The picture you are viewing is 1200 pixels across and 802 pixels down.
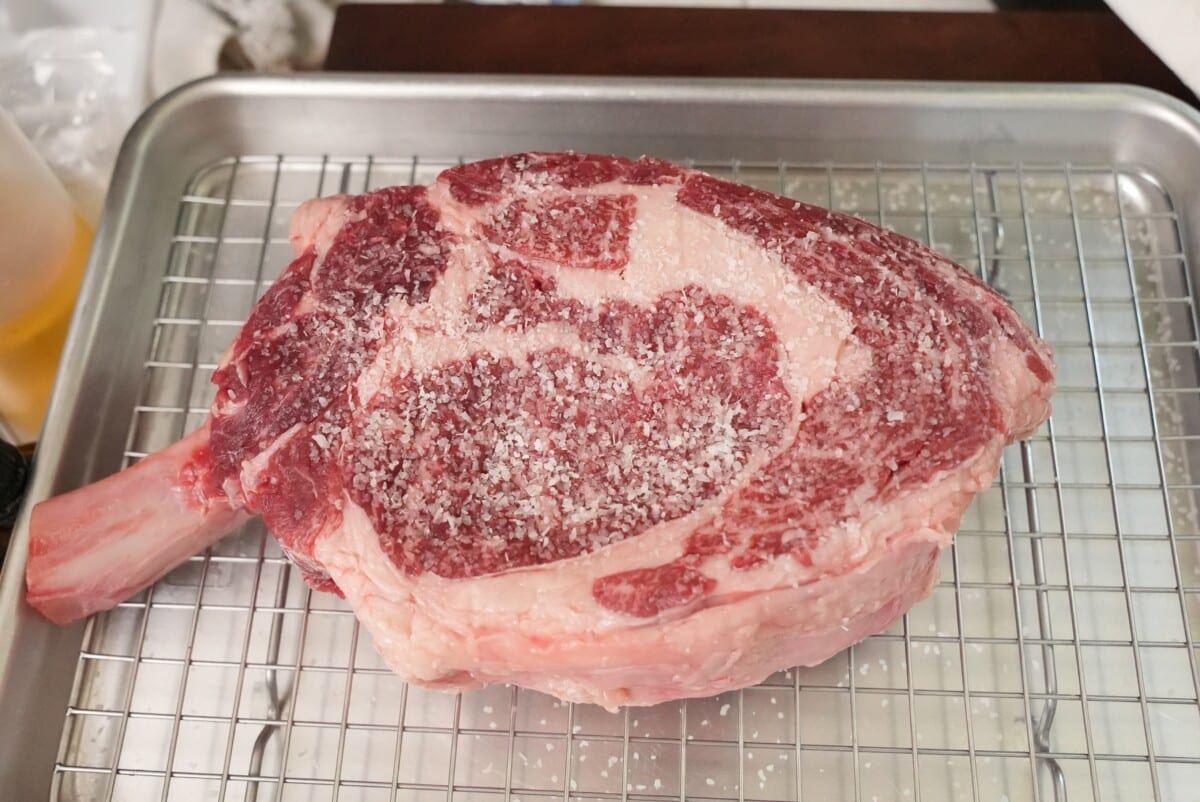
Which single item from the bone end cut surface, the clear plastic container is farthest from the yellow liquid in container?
the bone end cut surface

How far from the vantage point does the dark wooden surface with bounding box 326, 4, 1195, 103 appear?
1894 millimetres

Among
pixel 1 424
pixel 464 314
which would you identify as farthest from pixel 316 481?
pixel 1 424

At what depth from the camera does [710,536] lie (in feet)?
3.89

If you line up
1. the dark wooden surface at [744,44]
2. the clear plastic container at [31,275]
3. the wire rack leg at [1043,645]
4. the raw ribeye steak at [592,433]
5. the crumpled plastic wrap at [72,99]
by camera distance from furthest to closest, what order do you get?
1. the crumpled plastic wrap at [72,99]
2. the dark wooden surface at [744,44]
3. the clear plastic container at [31,275]
4. the wire rack leg at [1043,645]
5. the raw ribeye steak at [592,433]

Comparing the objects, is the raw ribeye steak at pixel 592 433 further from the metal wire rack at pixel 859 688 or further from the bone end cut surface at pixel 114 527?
the metal wire rack at pixel 859 688

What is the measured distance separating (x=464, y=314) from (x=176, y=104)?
32.9 inches

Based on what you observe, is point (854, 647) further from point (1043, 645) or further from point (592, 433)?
point (592, 433)

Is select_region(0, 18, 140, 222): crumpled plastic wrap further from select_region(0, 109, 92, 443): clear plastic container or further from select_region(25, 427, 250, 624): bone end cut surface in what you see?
select_region(25, 427, 250, 624): bone end cut surface

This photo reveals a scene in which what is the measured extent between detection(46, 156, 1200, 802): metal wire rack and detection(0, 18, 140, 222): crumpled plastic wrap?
60 centimetres

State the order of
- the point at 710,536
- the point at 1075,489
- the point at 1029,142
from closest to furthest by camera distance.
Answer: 1. the point at 710,536
2. the point at 1075,489
3. the point at 1029,142

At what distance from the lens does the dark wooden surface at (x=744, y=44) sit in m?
1.89

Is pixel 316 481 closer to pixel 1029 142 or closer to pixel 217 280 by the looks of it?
pixel 217 280

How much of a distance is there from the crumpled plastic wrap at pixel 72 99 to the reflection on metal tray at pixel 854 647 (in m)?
0.35

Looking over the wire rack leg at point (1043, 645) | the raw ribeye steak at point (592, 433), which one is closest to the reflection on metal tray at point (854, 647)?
the wire rack leg at point (1043, 645)
